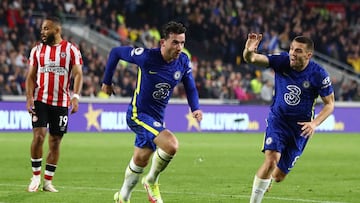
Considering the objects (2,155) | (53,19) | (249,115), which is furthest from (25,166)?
(249,115)

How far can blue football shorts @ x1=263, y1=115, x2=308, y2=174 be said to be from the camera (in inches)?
419

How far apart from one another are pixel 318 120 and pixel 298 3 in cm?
3338

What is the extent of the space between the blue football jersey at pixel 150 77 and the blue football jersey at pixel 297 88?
1.18 m

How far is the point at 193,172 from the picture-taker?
15625mm

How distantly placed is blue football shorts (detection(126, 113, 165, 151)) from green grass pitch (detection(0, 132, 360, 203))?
114 cm

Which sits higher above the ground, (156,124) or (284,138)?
(156,124)

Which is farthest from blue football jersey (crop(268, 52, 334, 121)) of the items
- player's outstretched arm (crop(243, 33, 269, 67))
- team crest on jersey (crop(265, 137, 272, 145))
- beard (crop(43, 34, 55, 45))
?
beard (crop(43, 34, 55, 45))

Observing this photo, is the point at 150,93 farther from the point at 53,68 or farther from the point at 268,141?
the point at 53,68

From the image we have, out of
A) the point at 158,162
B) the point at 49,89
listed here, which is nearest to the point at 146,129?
the point at 158,162

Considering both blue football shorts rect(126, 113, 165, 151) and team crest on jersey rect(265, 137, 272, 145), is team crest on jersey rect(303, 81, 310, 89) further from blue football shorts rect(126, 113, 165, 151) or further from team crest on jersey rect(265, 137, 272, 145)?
blue football shorts rect(126, 113, 165, 151)

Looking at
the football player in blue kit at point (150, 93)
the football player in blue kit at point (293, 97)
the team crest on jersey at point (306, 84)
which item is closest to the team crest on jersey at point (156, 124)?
the football player in blue kit at point (150, 93)

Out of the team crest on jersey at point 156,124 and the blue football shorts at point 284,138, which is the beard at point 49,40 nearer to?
the team crest on jersey at point 156,124

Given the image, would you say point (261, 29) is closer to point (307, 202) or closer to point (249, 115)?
point (249, 115)

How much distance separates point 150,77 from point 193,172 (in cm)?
535
